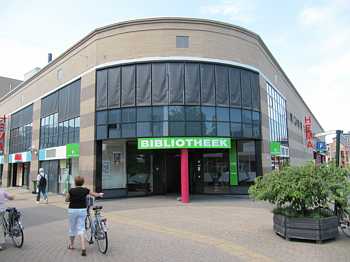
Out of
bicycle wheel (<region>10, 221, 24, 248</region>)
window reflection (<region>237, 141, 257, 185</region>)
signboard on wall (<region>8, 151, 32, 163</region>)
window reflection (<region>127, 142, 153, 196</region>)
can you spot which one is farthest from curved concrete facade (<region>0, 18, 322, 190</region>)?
bicycle wheel (<region>10, 221, 24, 248</region>)

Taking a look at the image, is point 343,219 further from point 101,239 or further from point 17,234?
point 17,234

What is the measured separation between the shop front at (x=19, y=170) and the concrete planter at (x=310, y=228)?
29.4 m

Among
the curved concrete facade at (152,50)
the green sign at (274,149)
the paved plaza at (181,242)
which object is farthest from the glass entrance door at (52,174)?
the green sign at (274,149)

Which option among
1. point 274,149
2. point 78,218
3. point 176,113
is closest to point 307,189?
point 78,218

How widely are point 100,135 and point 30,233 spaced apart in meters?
10.9

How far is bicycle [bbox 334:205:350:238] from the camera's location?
9.28 m

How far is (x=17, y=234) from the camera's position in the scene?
824 centimetres

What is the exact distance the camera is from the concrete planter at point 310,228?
8430 millimetres

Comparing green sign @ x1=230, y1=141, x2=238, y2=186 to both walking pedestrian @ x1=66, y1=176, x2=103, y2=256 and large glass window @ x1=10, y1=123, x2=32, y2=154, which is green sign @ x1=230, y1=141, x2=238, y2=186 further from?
large glass window @ x1=10, y1=123, x2=32, y2=154

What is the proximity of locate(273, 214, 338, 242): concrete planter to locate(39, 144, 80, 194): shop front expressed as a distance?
16.6 metres

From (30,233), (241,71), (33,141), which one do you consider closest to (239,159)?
(241,71)

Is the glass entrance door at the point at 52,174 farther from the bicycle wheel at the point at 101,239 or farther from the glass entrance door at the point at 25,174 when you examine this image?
the bicycle wheel at the point at 101,239

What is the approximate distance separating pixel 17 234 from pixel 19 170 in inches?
1290

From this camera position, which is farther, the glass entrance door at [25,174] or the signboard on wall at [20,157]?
the glass entrance door at [25,174]
